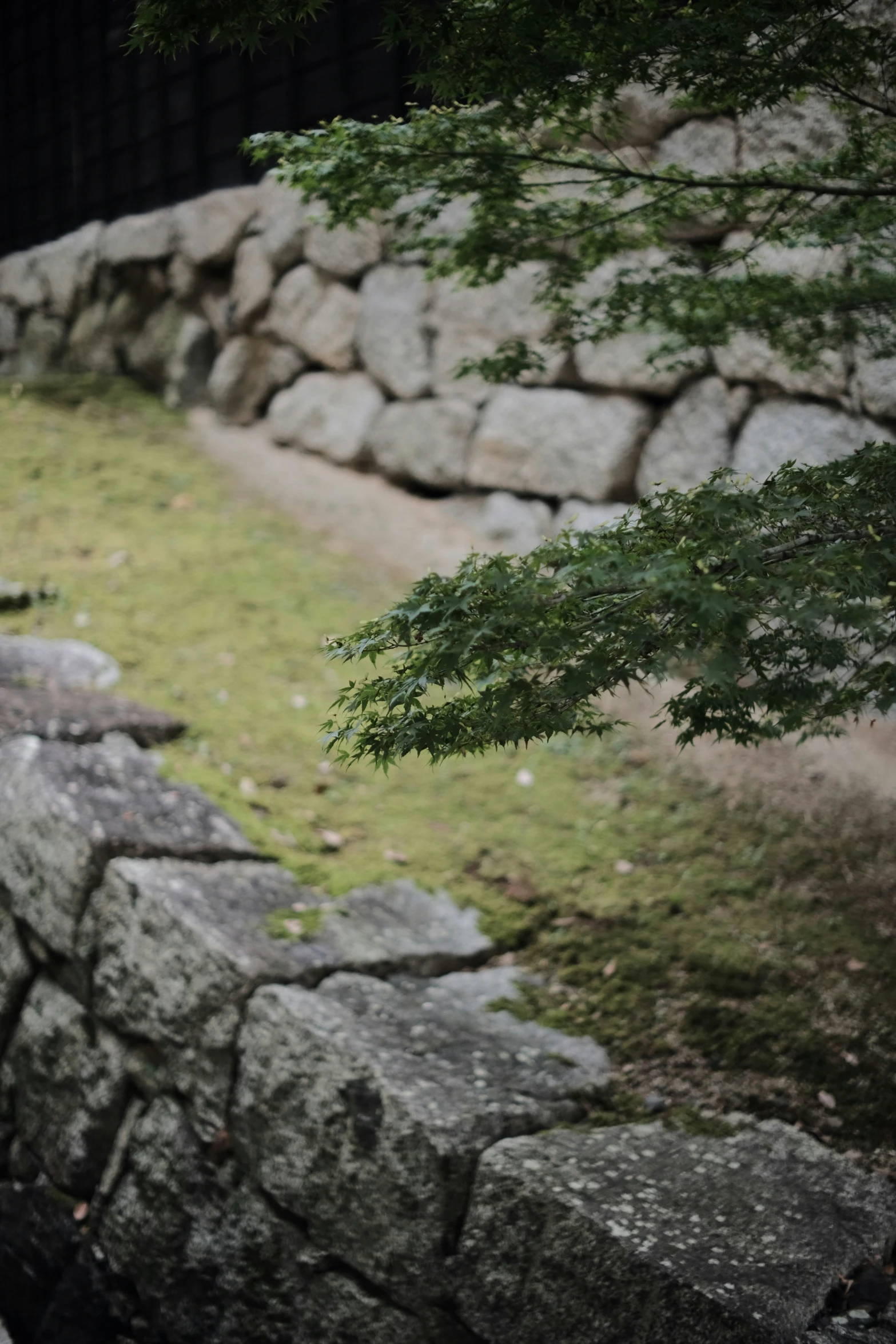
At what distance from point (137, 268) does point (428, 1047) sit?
748cm

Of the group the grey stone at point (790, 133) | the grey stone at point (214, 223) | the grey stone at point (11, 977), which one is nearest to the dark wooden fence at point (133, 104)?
the grey stone at point (214, 223)

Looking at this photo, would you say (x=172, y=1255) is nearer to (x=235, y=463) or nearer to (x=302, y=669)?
(x=302, y=669)

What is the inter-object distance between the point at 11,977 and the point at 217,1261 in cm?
140

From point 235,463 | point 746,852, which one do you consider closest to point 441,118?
point 746,852

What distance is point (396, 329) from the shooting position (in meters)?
6.75

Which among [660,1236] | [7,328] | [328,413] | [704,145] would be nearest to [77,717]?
[660,1236]

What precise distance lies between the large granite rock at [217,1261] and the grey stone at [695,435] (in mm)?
3582

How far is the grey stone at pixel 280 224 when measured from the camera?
23.9ft

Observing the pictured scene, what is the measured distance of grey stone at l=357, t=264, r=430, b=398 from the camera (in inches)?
261

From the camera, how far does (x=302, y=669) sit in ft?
17.5

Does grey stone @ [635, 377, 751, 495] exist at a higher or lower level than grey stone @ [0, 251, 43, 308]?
lower

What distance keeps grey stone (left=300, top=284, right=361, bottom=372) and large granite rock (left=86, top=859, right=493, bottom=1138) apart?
451 cm

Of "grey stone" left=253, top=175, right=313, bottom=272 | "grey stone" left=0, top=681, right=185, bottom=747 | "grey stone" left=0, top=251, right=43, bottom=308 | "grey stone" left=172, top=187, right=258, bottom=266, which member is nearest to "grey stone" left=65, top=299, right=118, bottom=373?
"grey stone" left=0, top=251, right=43, bottom=308

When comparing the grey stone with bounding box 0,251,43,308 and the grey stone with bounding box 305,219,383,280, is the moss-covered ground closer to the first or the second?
the grey stone with bounding box 305,219,383,280
